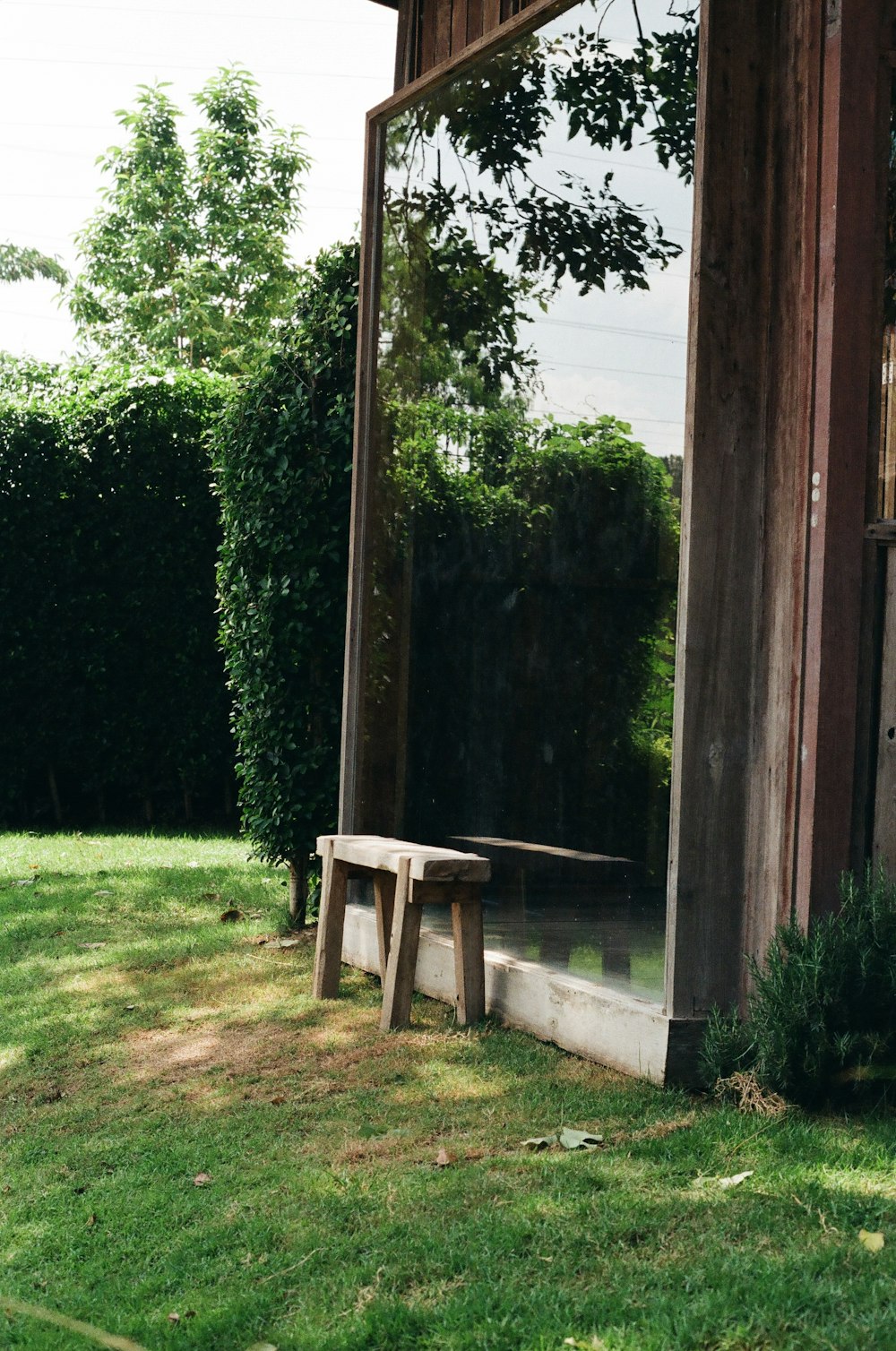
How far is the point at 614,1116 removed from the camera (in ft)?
12.1

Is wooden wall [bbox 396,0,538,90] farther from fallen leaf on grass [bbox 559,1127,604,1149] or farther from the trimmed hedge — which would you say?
the trimmed hedge

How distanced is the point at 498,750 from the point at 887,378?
7.81ft

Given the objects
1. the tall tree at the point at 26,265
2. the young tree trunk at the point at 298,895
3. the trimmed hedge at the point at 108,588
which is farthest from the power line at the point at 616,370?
the tall tree at the point at 26,265

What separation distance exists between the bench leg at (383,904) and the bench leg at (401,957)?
0.54 meters

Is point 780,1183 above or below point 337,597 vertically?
below

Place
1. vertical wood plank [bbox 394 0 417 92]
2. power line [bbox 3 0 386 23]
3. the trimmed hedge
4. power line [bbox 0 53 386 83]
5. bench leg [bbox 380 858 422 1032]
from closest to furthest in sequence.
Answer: bench leg [bbox 380 858 422 1032] < vertical wood plank [bbox 394 0 417 92] < the trimmed hedge < power line [bbox 0 53 386 83] < power line [bbox 3 0 386 23]

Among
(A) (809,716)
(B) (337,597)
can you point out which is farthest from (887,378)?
(B) (337,597)

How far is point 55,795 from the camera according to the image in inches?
403

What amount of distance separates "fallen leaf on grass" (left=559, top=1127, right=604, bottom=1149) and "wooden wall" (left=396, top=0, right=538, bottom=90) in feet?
13.2

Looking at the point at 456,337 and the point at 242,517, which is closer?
the point at 456,337

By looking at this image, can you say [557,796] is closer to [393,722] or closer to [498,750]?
[498,750]

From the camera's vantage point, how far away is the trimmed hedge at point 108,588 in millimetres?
9852

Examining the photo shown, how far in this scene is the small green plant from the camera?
3.49 m

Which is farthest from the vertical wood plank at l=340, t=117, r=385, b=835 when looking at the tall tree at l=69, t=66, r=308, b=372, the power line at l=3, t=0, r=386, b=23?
the power line at l=3, t=0, r=386, b=23
